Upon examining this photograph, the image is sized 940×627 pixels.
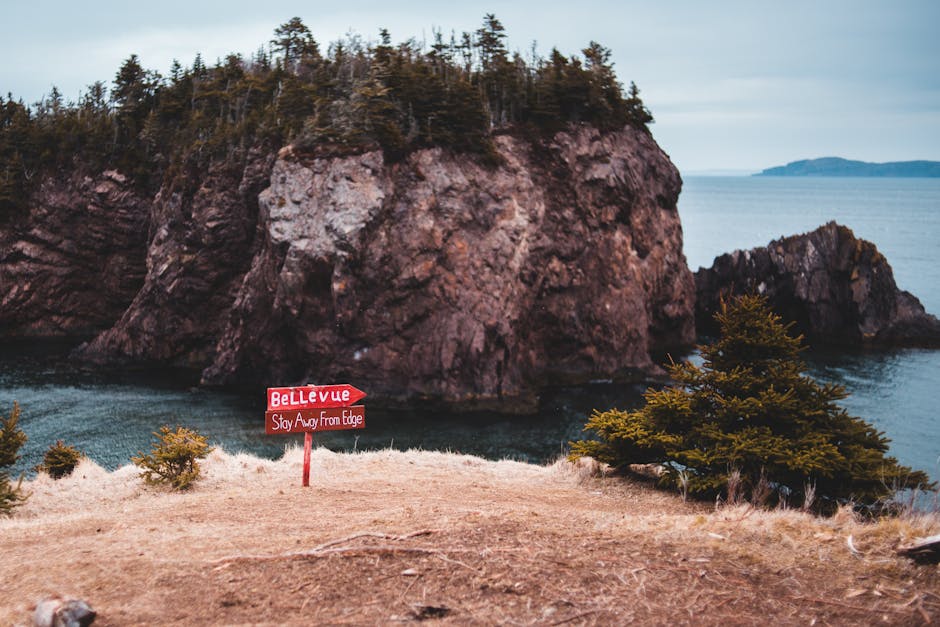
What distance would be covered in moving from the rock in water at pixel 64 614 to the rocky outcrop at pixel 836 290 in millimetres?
62103

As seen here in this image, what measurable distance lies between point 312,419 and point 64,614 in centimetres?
864

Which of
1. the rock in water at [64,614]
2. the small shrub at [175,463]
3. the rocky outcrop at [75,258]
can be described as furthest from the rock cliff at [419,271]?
the rock in water at [64,614]

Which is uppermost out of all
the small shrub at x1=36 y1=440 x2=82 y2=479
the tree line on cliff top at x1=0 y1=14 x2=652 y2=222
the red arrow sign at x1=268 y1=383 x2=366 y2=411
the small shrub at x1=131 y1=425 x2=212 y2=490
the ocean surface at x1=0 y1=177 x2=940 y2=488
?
the tree line on cliff top at x1=0 y1=14 x2=652 y2=222

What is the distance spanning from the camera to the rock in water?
944 centimetres

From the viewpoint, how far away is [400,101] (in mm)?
53219

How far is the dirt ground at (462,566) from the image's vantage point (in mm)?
9734

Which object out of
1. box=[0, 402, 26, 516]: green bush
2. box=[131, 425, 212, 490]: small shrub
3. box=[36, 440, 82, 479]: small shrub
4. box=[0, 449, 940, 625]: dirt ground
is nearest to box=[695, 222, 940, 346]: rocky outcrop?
box=[131, 425, 212, 490]: small shrub

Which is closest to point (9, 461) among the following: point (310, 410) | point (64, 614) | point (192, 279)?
point (310, 410)

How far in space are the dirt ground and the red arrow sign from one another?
2.35 m

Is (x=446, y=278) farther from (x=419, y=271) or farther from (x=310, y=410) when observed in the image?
(x=310, y=410)

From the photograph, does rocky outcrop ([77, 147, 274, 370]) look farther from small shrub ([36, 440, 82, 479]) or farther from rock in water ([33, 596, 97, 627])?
rock in water ([33, 596, 97, 627])

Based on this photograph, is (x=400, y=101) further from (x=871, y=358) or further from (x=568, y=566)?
(x=568, y=566)

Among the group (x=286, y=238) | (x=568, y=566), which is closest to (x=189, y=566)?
(x=568, y=566)

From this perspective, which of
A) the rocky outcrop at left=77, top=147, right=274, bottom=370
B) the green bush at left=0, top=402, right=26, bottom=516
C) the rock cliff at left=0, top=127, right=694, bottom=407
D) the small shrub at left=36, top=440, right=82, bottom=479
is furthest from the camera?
the rocky outcrop at left=77, top=147, right=274, bottom=370
